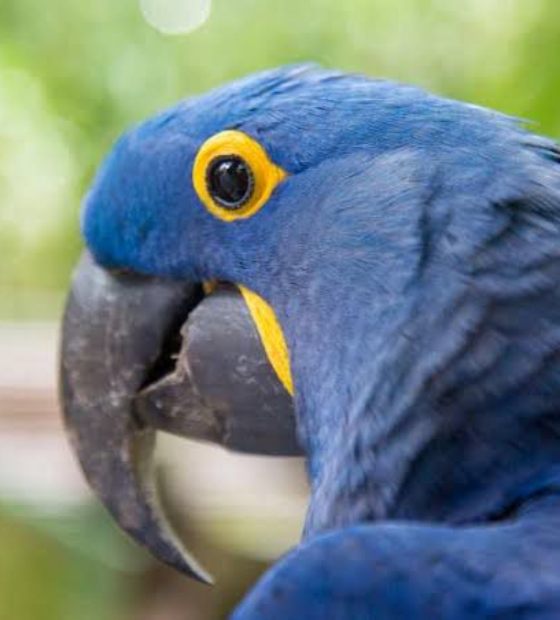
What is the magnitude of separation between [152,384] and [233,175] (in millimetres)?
293

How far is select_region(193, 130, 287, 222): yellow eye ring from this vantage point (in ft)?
3.72

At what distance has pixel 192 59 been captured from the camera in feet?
11.3

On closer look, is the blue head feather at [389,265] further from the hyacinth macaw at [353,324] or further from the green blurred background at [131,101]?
the green blurred background at [131,101]

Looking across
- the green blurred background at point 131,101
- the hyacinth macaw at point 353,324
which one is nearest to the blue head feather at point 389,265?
the hyacinth macaw at point 353,324

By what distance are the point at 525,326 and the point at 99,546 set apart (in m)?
2.06

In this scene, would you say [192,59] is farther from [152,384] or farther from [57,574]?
[152,384]

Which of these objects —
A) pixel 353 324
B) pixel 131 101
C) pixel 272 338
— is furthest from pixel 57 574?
pixel 353 324

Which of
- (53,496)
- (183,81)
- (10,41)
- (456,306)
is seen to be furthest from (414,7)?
(456,306)

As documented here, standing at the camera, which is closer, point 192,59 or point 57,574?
point 57,574

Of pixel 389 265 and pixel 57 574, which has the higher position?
pixel 57 574

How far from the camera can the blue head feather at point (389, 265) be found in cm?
94

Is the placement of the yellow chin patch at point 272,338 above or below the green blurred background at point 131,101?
below

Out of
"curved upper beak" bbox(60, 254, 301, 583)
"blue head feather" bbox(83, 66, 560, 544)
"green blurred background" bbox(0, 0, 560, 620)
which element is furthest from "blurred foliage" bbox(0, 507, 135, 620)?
A: "blue head feather" bbox(83, 66, 560, 544)

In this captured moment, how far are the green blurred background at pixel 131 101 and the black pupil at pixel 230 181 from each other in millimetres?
1237
